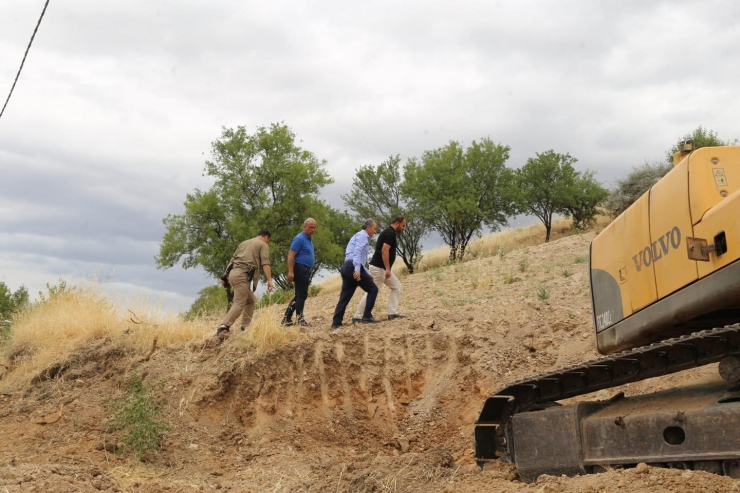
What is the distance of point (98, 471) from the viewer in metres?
7.61

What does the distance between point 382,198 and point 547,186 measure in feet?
25.7

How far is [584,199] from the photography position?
35.4 meters

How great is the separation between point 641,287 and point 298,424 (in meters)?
5.22

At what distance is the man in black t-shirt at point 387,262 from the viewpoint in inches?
470

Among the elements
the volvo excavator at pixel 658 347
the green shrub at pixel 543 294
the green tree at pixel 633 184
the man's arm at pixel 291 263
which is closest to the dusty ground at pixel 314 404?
the green shrub at pixel 543 294

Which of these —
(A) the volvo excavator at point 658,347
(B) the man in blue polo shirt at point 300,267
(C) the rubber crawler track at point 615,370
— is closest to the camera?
(A) the volvo excavator at point 658,347

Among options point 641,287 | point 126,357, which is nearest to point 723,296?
point 641,287

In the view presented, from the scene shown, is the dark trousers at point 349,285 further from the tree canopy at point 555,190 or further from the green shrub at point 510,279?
the tree canopy at point 555,190

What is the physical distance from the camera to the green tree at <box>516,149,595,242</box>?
3538 centimetres

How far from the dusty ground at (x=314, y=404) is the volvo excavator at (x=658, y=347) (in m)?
0.80

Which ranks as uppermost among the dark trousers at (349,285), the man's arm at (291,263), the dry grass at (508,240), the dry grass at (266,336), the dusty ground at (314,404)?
the dry grass at (508,240)

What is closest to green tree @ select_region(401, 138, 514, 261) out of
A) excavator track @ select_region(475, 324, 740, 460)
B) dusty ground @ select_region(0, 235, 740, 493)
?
dusty ground @ select_region(0, 235, 740, 493)

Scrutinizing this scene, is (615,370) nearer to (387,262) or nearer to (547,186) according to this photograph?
(387,262)

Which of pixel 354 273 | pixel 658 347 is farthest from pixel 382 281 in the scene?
pixel 658 347
